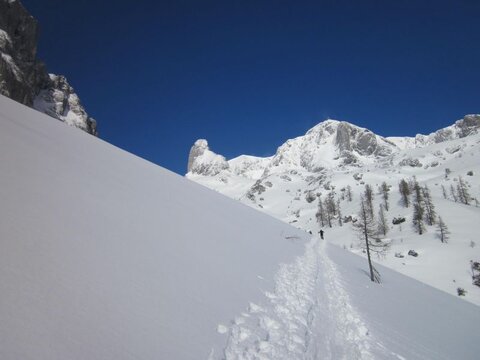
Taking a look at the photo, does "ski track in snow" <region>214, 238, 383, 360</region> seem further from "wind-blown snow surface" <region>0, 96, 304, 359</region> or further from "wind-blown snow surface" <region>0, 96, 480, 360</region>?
"wind-blown snow surface" <region>0, 96, 304, 359</region>

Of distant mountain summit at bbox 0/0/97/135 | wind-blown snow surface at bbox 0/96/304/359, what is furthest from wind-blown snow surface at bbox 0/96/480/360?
Answer: distant mountain summit at bbox 0/0/97/135

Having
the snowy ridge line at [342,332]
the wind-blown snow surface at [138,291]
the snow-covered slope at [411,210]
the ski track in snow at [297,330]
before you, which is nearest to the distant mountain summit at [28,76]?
the wind-blown snow surface at [138,291]

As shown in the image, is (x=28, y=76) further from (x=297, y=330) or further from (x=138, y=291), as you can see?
(x=297, y=330)

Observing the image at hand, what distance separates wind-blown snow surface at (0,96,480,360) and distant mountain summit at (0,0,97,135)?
73699 millimetres

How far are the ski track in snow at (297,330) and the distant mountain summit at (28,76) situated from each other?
78653 mm

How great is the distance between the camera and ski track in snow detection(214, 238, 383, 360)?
4.70 meters

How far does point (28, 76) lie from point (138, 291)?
10472cm

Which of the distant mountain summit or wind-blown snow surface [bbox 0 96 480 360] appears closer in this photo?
wind-blown snow surface [bbox 0 96 480 360]

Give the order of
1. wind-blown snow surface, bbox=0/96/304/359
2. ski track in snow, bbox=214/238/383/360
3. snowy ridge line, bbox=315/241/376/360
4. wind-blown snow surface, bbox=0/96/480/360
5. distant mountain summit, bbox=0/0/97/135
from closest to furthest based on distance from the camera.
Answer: wind-blown snow surface, bbox=0/96/304/359
wind-blown snow surface, bbox=0/96/480/360
ski track in snow, bbox=214/238/383/360
snowy ridge line, bbox=315/241/376/360
distant mountain summit, bbox=0/0/97/135

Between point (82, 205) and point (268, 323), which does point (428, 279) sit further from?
point (82, 205)

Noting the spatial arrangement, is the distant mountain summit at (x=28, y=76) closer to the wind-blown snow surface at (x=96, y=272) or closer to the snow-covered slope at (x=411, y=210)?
the wind-blown snow surface at (x=96, y=272)

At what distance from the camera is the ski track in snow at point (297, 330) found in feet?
15.4

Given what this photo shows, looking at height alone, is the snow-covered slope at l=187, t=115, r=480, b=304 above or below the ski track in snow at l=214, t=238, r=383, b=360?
above

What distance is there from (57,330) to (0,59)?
87.5 meters
